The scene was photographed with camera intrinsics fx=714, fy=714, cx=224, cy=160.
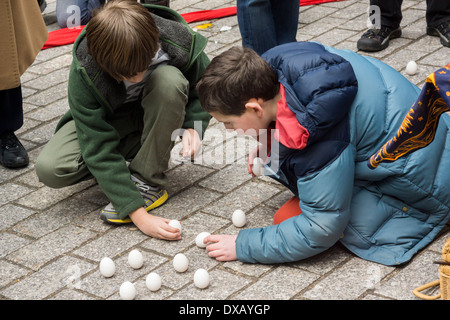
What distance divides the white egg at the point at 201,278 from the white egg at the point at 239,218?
46 centimetres

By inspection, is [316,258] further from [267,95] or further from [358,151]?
[267,95]

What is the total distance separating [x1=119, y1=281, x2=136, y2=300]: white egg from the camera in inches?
111

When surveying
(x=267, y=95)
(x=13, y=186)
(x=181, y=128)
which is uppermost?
(x=267, y=95)

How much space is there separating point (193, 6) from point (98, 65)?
3.22m

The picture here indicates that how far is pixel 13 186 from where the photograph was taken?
12.7 feet

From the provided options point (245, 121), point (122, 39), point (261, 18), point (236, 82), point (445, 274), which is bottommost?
point (445, 274)

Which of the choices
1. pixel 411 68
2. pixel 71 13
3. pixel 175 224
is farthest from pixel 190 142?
pixel 71 13

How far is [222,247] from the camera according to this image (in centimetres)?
308

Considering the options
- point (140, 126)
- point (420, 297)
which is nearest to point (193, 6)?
point (140, 126)

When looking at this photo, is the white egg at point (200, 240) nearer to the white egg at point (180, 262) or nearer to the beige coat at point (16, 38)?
the white egg at point (180, 262)

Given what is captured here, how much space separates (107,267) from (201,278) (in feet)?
1.38

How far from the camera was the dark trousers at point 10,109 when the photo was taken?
13.3 ft

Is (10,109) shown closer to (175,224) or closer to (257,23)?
(175,224)

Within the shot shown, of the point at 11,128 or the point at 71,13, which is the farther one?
the point at 71,13
